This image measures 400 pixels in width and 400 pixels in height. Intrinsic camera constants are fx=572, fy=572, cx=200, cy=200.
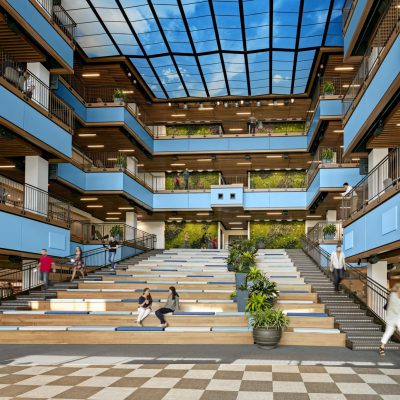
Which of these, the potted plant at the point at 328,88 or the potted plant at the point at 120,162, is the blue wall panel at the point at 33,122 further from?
the potted plant at the point at 328,88

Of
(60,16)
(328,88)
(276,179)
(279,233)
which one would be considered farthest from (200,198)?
(60,16)

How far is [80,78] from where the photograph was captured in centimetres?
3666

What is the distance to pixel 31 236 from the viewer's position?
2192cm

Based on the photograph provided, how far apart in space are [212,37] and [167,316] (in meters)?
18.2

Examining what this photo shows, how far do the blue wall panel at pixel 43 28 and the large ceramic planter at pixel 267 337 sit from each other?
14.1 metres

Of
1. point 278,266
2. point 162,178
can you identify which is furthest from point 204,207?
point 278,266

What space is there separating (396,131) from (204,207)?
23.2m

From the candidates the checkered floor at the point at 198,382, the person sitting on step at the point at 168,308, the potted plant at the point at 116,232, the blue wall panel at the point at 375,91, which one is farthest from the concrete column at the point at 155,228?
the checkered floor at the point at 198,382

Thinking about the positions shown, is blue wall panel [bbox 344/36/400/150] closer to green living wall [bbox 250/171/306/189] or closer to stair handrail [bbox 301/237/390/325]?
stair handrail [bbox 301/237/390/325]

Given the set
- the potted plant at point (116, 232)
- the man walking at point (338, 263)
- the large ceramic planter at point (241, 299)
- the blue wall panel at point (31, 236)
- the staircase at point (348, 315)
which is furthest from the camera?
the potted plant at point (116, 232)

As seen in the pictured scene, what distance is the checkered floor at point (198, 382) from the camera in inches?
→ 356

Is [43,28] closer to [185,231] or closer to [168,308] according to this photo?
[168,308]

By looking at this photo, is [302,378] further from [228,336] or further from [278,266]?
[278,266]

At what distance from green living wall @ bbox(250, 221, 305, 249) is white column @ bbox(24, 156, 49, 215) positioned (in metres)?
21.8
